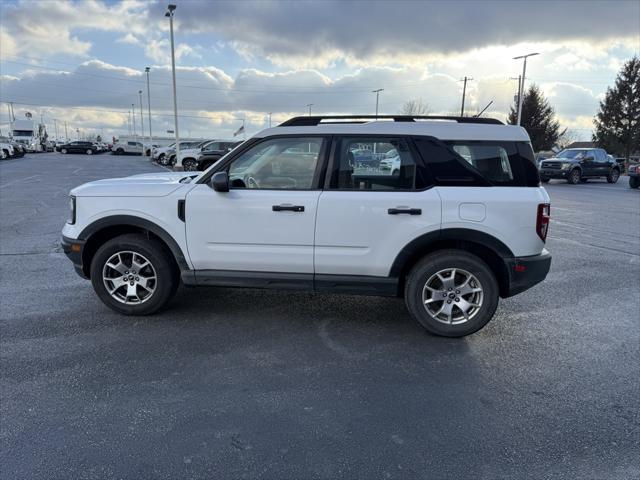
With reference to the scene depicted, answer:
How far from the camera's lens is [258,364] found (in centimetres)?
376

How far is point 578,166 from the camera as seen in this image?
24734mm

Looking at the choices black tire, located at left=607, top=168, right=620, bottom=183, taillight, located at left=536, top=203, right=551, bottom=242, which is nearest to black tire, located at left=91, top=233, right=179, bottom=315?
taillight, located at left=536, top=203, right=551, bottom=242

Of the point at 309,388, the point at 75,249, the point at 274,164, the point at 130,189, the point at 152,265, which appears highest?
the point at 274,164

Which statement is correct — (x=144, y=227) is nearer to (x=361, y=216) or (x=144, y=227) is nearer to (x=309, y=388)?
(x=361, y=216)

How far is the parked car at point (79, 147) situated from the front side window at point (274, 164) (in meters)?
65.5

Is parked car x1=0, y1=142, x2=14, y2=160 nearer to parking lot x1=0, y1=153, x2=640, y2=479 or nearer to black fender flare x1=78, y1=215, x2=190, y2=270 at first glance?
parking lot x1=0, y1=153, x2=640, y2=479

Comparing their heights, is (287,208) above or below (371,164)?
below

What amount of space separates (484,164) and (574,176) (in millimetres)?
24071

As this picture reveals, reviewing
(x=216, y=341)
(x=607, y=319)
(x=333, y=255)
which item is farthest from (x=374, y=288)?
(x=607, y=319)

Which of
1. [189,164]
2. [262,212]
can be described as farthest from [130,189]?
[189,164]

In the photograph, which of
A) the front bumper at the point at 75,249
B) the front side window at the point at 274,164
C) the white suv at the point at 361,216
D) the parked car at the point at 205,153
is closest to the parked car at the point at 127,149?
the parked car at the point at 205,153

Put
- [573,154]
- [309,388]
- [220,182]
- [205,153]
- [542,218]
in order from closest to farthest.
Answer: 1. [309,388]
2. [542,218]
3. [220,182]
4. [573,154]
5. [205,153]

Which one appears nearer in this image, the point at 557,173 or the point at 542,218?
the point at 542,218

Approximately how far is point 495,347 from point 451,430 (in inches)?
57.3
